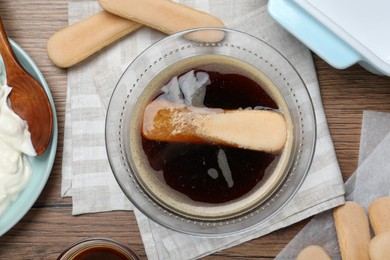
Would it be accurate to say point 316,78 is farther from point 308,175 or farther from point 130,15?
point 130,15

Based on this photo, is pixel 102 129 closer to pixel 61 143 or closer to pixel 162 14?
pixel 61 143

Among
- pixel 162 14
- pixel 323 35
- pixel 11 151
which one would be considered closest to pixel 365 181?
pixel 323 35

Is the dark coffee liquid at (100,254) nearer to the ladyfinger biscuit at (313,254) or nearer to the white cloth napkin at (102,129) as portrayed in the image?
the white cloth napkin at (102,129)

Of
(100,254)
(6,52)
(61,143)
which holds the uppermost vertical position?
(6,52)

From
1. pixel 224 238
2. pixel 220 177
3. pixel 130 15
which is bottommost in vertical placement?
pixel 224 238

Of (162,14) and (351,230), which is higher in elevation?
(162,14)

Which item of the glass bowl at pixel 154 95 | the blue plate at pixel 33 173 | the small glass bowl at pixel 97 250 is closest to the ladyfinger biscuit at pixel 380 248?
the glass bowl at pixel 154 95

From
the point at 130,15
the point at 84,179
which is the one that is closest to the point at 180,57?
the point at 130,15
